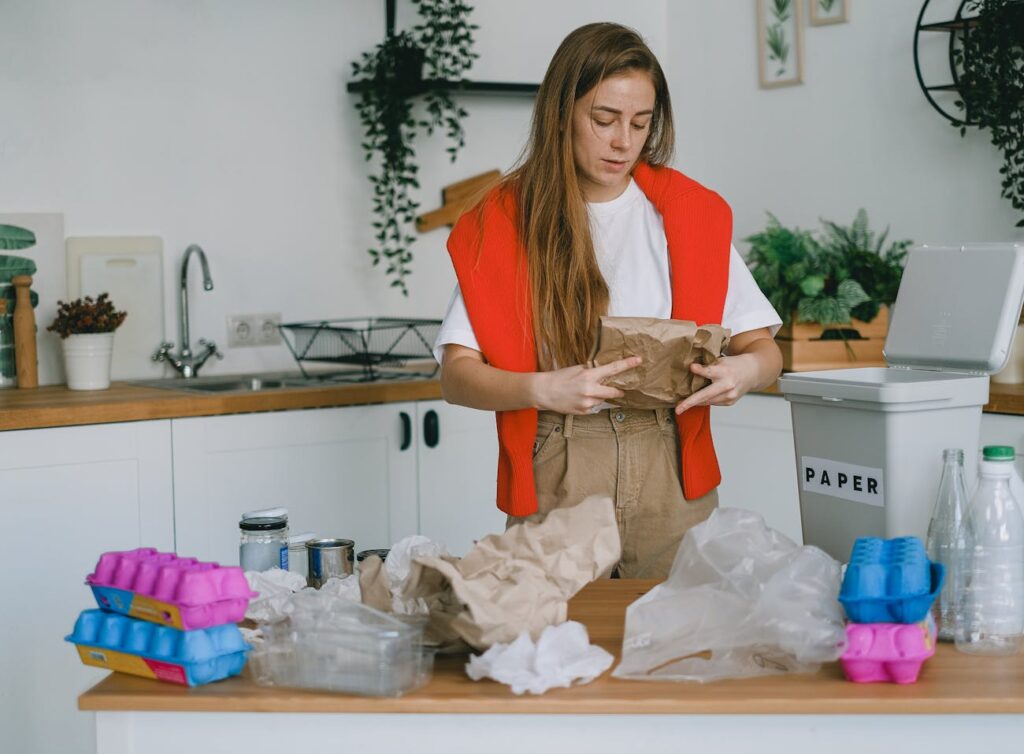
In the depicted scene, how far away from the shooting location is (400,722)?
1208mm

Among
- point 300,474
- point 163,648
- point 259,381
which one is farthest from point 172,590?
point 259,381

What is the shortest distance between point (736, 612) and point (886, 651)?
0.17 meters

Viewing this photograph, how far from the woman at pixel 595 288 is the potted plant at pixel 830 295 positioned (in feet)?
3.74

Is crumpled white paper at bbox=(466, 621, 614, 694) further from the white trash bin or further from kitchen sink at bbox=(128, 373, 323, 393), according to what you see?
kitchen sink at bbox=(128, 373, 323, 393)

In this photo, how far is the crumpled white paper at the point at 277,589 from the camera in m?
1.46

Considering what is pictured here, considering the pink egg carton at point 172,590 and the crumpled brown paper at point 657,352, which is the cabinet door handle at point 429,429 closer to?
the crumpled brown paper at point 657,352

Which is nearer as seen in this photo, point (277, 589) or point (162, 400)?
point (277, 589)

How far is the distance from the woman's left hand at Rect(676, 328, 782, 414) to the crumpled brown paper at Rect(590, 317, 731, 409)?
0.02 meters

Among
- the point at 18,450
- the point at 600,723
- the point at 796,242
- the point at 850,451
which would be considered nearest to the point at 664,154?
the point at 850,451

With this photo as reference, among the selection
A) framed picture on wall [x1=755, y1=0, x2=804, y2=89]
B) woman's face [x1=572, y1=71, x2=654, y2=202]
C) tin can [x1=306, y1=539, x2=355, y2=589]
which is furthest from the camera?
framed picture on wall [x1=755, y1=0, x2=804, y2=89]

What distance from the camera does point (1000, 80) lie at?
2.87 m

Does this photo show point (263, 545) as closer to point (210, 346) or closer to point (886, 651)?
point (886, 651)

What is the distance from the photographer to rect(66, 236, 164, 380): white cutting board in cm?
320

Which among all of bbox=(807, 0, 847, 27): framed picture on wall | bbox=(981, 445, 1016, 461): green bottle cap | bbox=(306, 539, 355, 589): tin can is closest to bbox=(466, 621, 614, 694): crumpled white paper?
bbox=(306, 539, 355, 589): tin can
